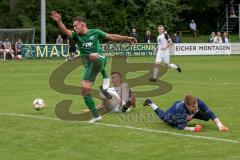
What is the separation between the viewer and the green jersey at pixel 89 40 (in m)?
13.7

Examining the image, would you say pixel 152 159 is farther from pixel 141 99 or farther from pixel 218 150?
A: pixel 141 99

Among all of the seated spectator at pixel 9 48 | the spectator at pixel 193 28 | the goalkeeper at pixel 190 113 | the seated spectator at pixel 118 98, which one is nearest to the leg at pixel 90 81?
the seated spectator at pixel 118 98

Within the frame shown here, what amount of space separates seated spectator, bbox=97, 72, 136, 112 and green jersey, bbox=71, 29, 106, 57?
128 centimetres

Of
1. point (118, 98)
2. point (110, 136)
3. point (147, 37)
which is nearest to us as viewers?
point (110, 136)

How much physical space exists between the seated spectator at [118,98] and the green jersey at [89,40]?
1.28 metres

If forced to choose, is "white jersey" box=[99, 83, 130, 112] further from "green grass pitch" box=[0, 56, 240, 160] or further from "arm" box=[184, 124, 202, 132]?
"arm" box=[184, 124, 202, 132]

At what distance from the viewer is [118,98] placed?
14.8m

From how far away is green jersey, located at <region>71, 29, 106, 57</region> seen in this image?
13703 mm

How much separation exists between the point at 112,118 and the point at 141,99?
432 cm

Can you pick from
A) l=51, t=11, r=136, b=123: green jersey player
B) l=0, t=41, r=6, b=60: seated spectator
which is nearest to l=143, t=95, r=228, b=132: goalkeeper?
l=51, t=11, r=136, b=123: green jersey player

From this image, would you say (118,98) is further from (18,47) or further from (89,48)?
(18,47)

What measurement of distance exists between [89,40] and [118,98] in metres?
1.78

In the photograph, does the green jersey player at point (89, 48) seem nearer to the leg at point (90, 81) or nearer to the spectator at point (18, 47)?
the leg at point (90, 81)

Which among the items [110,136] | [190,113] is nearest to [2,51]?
[190,113]
